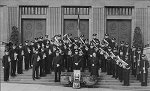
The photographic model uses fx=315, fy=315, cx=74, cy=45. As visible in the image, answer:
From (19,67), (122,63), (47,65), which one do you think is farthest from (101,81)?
(19,67)

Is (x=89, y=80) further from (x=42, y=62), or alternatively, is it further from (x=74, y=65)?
(x=42, y=62)

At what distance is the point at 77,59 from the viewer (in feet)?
56.2

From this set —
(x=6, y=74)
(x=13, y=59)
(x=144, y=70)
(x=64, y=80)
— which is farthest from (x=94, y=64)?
(x=6, y=74)

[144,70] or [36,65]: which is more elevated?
[36,65]

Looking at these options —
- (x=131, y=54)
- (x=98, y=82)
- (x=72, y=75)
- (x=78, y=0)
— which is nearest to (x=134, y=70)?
(x=131, y=54)

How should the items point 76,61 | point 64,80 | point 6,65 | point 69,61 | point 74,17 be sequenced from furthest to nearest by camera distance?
point 74,17
point 69,61
point 6,65
point 76,61
point 64,80

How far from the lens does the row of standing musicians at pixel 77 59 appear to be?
17125mm

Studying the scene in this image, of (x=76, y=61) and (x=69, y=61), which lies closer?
(x=76, y=61)

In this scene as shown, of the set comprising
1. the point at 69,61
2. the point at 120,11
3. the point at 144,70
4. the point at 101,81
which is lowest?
the point at 101,81

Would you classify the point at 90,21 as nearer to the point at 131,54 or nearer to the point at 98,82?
the point at 131,54

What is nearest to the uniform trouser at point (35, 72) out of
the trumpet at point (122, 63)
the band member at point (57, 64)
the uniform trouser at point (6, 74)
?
the band member at point (57, 64)

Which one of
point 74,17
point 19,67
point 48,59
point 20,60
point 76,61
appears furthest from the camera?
point 74,17

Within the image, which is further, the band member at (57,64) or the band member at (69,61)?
the band member at (69,61)

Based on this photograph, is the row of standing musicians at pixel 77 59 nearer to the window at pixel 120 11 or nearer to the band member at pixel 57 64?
the band member at pixel 57 64
